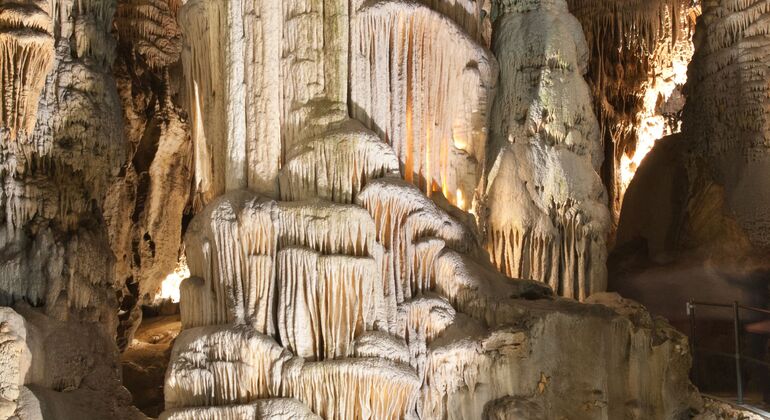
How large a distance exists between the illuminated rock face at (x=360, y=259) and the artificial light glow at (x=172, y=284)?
21.6 feet

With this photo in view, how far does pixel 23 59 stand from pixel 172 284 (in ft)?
19.9

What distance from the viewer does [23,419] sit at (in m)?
7.64

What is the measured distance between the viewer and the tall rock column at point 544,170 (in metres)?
9.62

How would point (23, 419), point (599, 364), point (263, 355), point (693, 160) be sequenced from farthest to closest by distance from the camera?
point (693, 160) → point (23, 419) → point (599, 364) → point (263, 355)

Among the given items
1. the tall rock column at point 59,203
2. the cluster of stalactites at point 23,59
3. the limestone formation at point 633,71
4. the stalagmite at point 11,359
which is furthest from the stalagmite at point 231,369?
the limestone formation at point 633,71

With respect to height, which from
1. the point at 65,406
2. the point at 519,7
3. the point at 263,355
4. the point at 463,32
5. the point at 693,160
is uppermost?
the point at 519,7

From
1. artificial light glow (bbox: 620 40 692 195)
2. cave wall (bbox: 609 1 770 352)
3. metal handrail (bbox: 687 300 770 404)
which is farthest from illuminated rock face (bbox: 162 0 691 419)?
artificial light glow (bbox: 620 40 692 195)

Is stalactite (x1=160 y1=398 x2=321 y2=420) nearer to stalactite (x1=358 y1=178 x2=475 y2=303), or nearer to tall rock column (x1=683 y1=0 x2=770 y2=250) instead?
stalactite (x1=358 y1=178 x2=475 y2=303)

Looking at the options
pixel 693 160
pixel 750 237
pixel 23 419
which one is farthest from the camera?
pixel 693 160

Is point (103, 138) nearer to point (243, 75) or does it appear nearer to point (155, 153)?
point (243, 75)

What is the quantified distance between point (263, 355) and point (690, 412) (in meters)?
3.33

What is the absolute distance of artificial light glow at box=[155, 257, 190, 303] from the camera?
563 inches

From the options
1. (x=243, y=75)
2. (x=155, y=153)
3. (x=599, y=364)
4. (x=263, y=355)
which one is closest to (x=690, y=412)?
(x=599, y=364)

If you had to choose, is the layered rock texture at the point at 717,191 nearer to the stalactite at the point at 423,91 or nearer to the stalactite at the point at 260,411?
the stalactite at the point at 423,91
